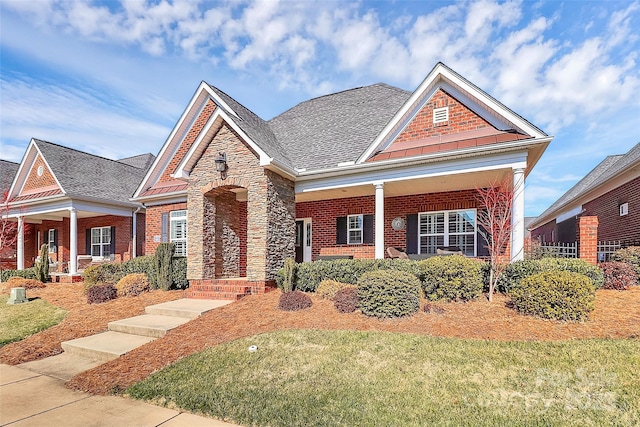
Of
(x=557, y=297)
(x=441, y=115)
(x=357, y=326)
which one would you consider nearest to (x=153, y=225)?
(x=357, y=326)

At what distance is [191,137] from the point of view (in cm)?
1380

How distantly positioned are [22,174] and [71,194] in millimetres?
5407

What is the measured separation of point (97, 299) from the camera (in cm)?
958

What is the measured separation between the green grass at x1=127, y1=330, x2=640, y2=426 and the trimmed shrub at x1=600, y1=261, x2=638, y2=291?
13.6ft

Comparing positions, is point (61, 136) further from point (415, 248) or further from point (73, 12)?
point (415, 248)

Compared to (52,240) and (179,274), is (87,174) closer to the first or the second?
(52,240)

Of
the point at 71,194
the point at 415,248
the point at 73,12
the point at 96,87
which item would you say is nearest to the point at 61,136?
the point at 71,194

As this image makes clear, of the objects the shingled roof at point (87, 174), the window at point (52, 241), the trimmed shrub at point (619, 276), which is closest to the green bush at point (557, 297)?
the trimmed shrub at point (619, 276)

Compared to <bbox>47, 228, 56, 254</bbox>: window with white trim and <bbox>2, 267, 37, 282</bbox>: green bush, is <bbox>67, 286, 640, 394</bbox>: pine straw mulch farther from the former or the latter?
<bbox>47, 228, 56, 254</bbox>: window with white trim

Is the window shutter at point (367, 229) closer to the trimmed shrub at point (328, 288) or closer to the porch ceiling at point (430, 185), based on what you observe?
the porch ceiling at point (430, 185)

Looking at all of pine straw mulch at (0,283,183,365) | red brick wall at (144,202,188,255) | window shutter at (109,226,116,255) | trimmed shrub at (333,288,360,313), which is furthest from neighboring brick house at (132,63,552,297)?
window shutter at (109,226,116,255)

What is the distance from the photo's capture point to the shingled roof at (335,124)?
37.4 ft

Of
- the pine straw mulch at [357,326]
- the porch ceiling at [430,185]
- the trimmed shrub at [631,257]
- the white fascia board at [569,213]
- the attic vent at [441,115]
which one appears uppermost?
the attic vent at [441,115]

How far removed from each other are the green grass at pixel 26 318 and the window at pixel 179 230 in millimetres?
4767
